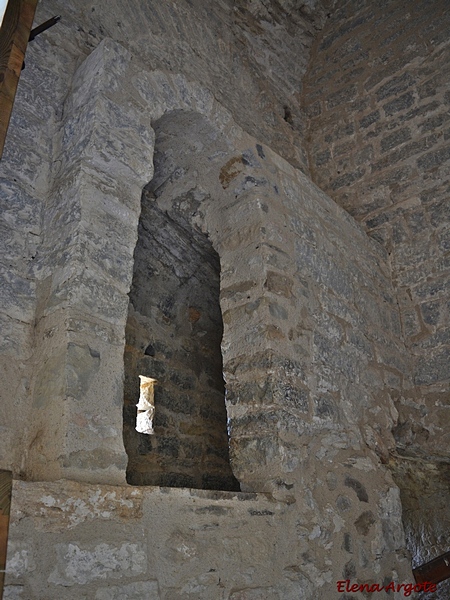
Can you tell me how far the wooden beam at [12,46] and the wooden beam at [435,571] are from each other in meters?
2.66

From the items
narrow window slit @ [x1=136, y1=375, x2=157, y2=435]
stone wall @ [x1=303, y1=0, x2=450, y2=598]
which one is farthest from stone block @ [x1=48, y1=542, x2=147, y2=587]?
stone wall @ [x1=303, y1=0, x2=450, y2=598]

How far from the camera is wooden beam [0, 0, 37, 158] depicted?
136 centimetres

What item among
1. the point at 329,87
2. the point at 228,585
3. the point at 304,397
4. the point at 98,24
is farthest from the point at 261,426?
the point at 329,87

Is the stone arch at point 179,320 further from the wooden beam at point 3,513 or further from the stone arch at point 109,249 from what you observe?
the wooden beam at point 3,513

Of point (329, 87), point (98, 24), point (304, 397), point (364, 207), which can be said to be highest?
point (329, 87)

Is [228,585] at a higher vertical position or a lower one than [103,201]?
lower

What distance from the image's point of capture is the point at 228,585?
71.4 inches

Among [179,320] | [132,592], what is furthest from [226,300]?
[132,592]

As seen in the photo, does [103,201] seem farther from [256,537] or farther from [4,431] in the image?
[256,537]

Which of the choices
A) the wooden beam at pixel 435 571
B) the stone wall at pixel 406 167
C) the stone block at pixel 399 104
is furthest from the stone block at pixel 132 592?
the stone block at pixel 399 104

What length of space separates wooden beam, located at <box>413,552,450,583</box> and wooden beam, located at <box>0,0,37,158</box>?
2.66 m

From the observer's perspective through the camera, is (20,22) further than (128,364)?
No

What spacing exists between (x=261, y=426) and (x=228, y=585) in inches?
26.0

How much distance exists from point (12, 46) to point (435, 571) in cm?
280
